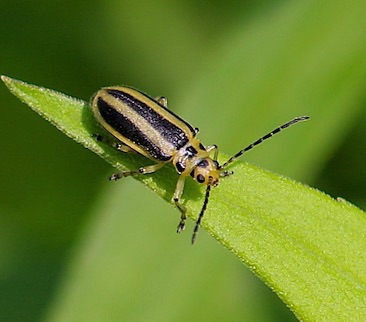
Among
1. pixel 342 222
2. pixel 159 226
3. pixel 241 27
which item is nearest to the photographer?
pixel 342 222

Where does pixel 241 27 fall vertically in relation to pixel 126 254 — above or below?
above

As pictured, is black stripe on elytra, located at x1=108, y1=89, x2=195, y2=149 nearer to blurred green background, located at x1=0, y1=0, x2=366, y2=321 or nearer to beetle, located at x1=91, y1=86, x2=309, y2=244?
beetle, located at x1=91, y1=86, x2=309, y2=244

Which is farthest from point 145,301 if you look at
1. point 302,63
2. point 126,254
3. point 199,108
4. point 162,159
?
point 302,63

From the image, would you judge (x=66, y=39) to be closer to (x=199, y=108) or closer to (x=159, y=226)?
(x=199, y=108)

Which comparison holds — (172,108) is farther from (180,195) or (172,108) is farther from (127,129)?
(180,195)

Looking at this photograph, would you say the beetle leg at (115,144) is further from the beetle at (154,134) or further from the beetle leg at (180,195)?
the beetle leg at (180,195)

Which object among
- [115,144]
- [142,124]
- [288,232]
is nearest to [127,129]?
[142,124]
